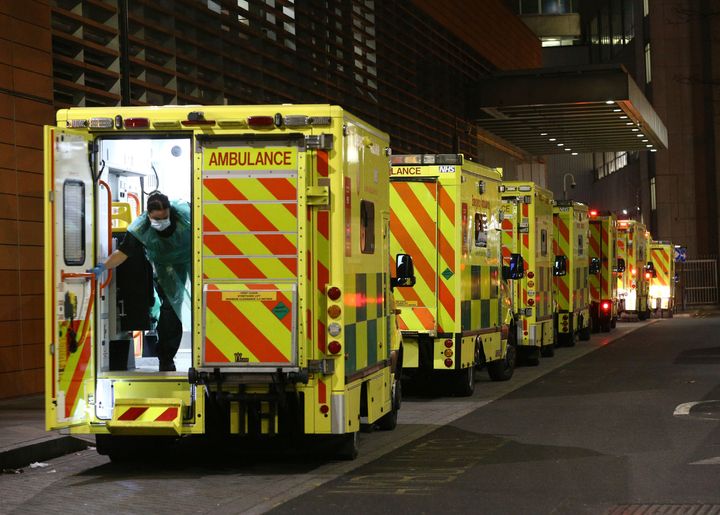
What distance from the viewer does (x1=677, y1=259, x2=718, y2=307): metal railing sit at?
6084 centimetres

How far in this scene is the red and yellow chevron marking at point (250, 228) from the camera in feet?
35.6

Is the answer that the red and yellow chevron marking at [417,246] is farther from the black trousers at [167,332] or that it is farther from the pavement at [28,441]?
the black trousers at [167,332]

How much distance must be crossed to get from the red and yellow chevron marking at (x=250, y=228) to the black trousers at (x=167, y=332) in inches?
48.9

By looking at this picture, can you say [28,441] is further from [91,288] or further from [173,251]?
[173,251]

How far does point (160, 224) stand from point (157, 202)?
21cm

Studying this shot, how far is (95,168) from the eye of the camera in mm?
11219

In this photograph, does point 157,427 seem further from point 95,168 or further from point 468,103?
point 468,103

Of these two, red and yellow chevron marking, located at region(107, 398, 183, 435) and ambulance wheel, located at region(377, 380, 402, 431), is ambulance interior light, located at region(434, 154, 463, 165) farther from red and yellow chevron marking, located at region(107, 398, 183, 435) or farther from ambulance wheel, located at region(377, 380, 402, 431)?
red and yellow chevron marking, located at region(107, 398, 183, 435)

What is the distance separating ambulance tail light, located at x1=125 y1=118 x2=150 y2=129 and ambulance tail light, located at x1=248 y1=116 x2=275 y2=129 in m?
0.90

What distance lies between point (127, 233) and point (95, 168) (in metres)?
0.85

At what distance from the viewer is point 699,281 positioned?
208 feet

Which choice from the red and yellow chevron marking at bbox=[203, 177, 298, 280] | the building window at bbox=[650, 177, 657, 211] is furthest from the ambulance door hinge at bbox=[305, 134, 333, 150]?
the building window at bbox=[650, 177, 657, 211]

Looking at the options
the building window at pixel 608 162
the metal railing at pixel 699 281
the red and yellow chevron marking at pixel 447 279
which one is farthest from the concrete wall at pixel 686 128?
the red and yellow chevron marking at pixel 447 279

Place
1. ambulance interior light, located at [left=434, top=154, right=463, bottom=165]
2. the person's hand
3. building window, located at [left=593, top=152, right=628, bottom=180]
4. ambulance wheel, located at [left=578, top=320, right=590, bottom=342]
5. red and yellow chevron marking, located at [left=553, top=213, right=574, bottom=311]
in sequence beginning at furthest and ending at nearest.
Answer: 1. building window, located at [left=593, top=152, right=628, bottom=180]
2. ambulance wheel, located at [left=578, top=320, right=590, bottom=342]
3. red and yellow chevron marking, located at [left=553, top=213, right=574, bottom=311]
4. ambulance interior light, located at [left=434, top=154, right=463, bottom=165]
5. the person's hand
